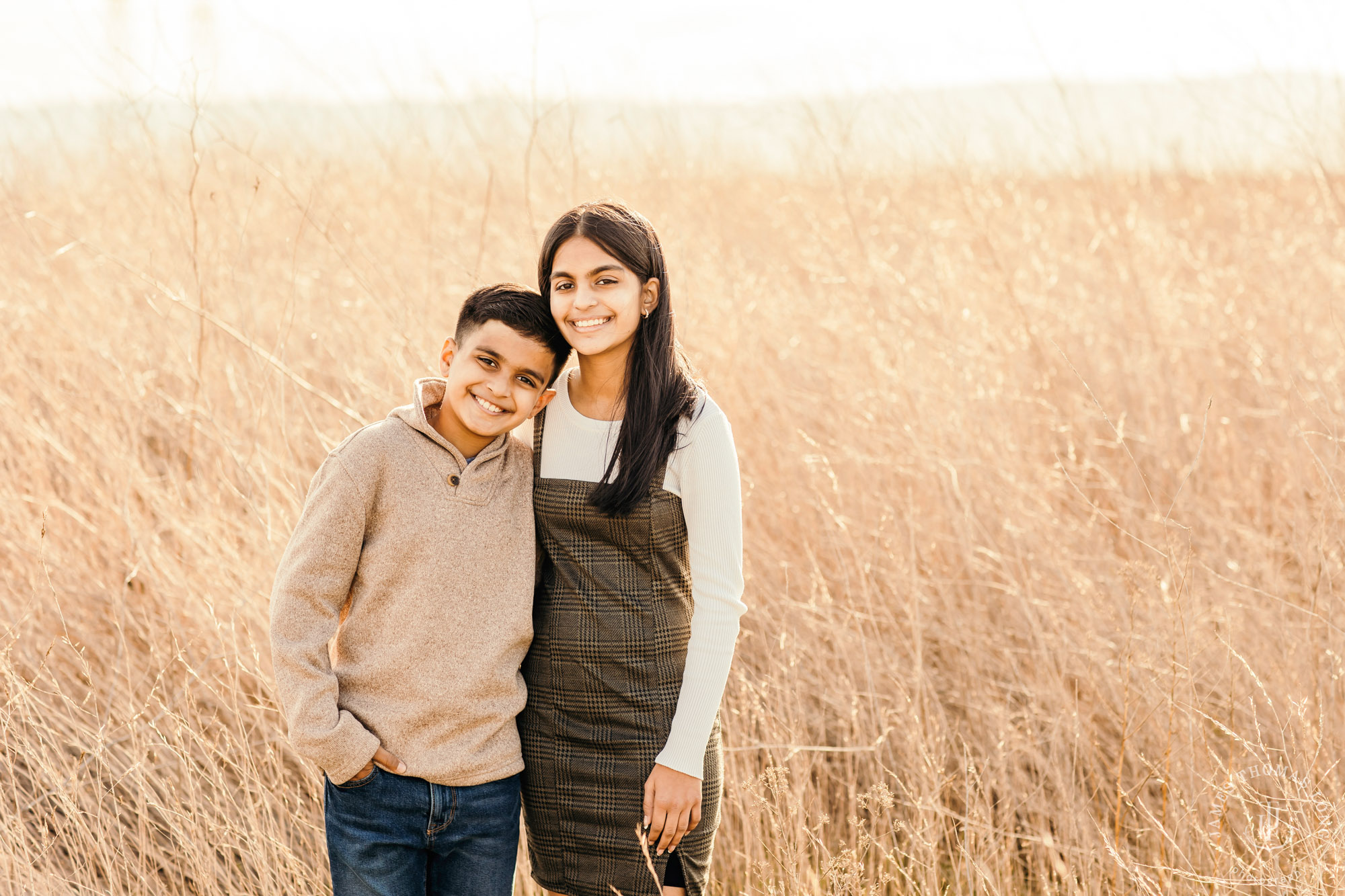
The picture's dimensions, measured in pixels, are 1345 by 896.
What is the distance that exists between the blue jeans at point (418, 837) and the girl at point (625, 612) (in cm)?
12

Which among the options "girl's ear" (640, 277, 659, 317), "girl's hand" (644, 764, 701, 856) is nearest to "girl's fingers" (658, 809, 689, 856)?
"girl's hand" (644, 764, 701, 856)

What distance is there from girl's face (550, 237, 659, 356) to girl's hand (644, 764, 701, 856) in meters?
0.76

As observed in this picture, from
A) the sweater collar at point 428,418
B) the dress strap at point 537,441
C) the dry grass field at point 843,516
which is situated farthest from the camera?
the dry grass field at point 843,516

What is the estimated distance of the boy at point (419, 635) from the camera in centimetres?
148

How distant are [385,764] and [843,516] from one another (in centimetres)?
172

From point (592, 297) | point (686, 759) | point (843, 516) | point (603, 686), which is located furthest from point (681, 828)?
point (843, 516)

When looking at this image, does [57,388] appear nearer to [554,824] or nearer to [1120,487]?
[554,824]

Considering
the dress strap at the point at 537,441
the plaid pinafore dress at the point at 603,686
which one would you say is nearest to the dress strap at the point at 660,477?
the plaid pinafore dress at the point at 603,686

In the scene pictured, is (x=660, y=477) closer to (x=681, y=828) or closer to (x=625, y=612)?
(x=625, y=612)

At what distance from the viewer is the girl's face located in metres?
1.67

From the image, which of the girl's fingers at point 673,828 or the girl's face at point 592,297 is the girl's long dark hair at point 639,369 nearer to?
the girl's face at point 592,297

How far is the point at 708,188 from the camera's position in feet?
17.3

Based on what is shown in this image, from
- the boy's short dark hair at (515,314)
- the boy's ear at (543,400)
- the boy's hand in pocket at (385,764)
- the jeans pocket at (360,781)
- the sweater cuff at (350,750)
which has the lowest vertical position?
the jeans pocket at (360,781)

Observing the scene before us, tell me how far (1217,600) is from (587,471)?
2.05 m
